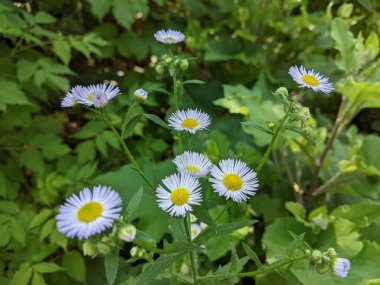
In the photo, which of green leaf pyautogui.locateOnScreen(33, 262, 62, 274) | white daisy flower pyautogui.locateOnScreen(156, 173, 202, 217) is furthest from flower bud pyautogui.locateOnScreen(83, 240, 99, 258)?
green leaf pyautogui.locateOnScreen(33, 262, 62, 274)

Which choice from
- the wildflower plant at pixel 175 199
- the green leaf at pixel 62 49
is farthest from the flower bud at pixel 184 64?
the green leaf at pixel 62 49

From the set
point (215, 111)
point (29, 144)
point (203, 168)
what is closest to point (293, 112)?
point (203, 168)

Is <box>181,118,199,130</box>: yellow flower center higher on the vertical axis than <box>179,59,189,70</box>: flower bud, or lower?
lower

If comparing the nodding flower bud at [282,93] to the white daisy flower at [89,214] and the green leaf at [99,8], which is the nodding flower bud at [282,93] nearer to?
the white daisy flower at [89,214]

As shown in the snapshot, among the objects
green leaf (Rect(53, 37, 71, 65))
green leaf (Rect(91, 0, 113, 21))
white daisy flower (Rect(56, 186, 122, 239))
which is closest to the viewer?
white daisy flower (Rect(56, 186, 122, 239))

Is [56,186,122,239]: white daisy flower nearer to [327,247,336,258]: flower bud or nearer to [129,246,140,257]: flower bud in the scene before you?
[129,246,140,257]: flower bud

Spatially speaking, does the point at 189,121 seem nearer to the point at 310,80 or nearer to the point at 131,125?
the point at 131,125

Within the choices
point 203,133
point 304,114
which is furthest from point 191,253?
point 203,133

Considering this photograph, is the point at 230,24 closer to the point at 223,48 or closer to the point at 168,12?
the point at 223,48
